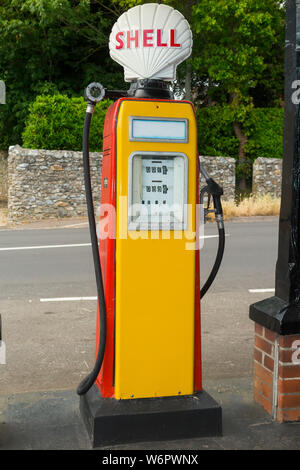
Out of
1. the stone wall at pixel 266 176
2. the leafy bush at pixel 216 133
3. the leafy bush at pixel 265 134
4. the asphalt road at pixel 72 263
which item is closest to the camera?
the asphalt road at pixel 72 263

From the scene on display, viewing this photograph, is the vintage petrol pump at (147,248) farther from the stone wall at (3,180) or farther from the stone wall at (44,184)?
the stone wall at (3,180)

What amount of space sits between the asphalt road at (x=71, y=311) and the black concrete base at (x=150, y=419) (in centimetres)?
90

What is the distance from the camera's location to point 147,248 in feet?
10.5

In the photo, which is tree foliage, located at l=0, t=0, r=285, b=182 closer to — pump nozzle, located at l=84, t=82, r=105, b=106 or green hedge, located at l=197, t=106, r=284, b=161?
green hedge, located at l=197, t=106, r=284, b=161

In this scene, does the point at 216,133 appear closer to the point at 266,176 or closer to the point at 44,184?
the point at 266,176

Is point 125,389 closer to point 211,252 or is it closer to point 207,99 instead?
point 211,252

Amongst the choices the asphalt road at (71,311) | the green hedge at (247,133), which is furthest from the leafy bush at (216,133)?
the asphalt road at (71,311)

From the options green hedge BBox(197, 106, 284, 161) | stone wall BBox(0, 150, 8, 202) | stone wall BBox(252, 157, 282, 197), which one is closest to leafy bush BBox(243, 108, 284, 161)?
green hedge BBox(197, 106, 284, 161)

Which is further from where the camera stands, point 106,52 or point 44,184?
point 106,52

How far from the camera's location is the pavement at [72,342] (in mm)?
3316

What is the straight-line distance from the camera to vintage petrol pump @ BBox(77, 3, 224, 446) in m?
3.14

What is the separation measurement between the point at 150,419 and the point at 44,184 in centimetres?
1365

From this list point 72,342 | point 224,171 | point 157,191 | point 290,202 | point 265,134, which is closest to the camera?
point 157,191

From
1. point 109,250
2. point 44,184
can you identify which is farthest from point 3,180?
point 109,250
